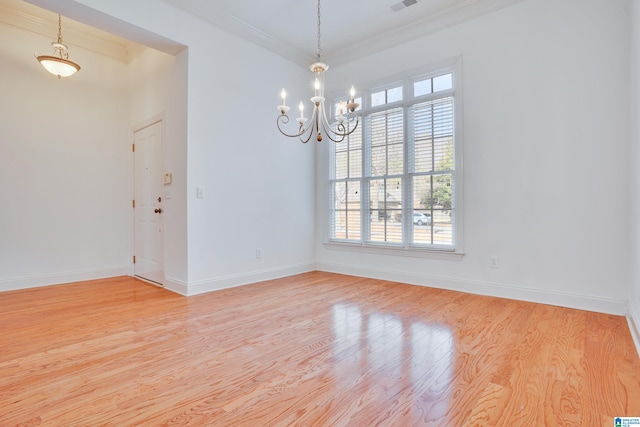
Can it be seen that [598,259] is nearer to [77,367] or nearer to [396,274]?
[396,274]

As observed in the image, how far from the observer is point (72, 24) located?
4.24m

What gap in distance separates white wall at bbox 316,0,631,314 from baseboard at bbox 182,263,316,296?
189cm

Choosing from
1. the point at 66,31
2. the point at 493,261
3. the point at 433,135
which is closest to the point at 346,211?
the point at 433,135

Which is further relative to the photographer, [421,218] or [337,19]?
[421,218]

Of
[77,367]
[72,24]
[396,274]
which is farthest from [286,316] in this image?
[72,24]

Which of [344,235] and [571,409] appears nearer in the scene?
[571,409]

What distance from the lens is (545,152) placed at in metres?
3.29

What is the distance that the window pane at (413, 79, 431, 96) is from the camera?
4.11m

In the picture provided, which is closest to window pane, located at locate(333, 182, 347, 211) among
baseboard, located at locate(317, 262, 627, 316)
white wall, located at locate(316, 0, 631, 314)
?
baseboard, located at locate(317, 262, 627, 316)

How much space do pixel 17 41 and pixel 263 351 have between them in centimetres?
489

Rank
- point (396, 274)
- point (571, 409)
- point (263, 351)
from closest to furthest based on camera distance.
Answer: point (571, 409)
point (263, 351)
point (396, 274)

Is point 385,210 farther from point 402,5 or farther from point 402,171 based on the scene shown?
point 402,5

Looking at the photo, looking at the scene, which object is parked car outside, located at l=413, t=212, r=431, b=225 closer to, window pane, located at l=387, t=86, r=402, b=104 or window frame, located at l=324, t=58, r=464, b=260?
window frame, located at l=324, t=58, r=464, b=260

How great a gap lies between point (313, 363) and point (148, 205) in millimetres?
3569
